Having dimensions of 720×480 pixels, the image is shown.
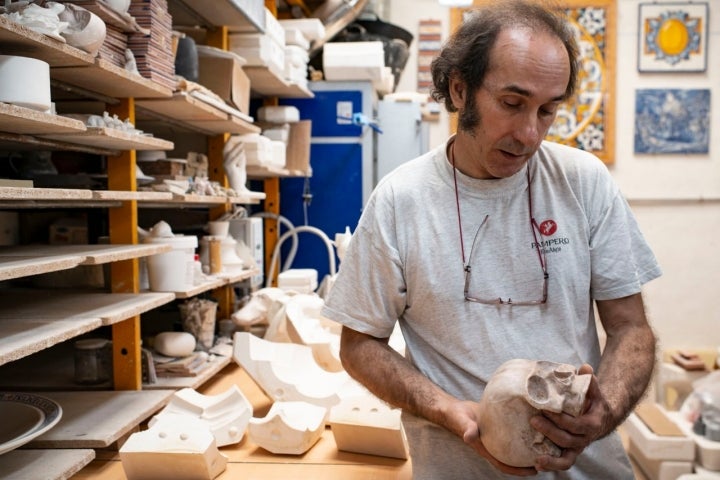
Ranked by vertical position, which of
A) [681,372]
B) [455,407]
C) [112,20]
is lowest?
[681,372]

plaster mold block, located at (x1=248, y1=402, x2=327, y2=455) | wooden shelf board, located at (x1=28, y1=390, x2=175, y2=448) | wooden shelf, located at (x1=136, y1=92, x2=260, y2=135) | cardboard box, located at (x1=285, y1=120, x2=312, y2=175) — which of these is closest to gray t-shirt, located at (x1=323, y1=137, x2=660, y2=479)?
plaster mold block, located at (x1=248, y1=402, x2=327, y2=455)

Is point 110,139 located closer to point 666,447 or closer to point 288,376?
point 288,376

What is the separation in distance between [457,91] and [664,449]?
2.63 m

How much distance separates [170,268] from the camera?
2209 mm

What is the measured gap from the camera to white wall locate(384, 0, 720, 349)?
5.46m

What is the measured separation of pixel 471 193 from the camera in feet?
4.98

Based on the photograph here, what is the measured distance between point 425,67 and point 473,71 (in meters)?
4.29

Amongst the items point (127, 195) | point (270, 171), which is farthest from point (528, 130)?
point (270, 171)

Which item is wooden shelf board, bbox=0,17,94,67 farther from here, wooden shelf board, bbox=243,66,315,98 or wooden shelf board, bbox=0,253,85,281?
wooden shelf board, bbox=243,66,315,98

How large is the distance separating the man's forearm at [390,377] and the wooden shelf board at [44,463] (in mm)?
660

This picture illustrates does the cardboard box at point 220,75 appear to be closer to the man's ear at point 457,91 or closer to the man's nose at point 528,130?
the man's ear at point 457,91

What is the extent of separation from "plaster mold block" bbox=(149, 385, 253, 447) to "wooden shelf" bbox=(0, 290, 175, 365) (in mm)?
298

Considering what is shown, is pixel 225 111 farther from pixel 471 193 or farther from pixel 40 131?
pixel 471 193

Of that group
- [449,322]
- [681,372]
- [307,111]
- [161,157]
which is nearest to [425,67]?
[307,111]
